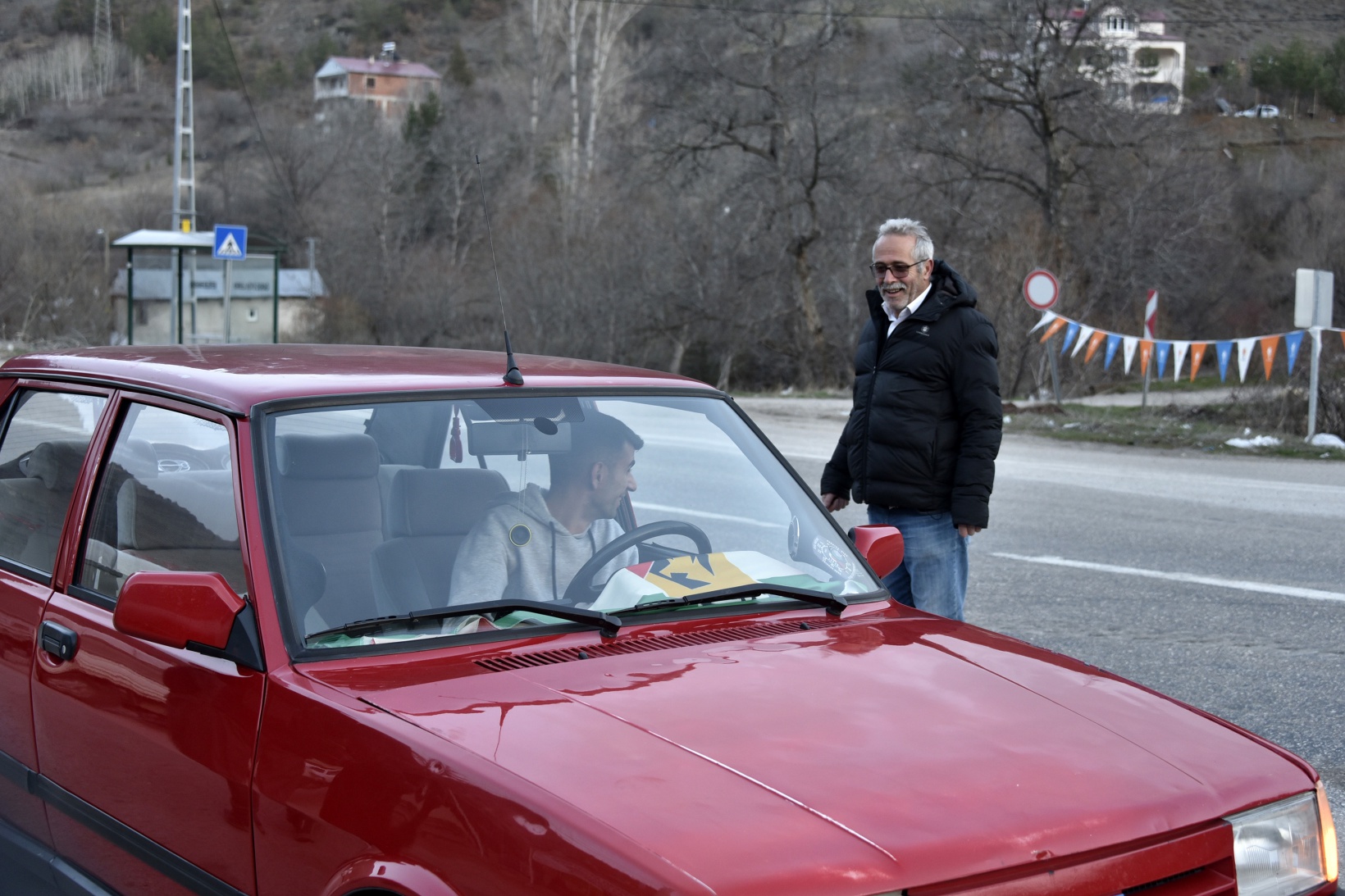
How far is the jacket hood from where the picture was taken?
5.04 m

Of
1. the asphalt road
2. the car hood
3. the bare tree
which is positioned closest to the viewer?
the car hood

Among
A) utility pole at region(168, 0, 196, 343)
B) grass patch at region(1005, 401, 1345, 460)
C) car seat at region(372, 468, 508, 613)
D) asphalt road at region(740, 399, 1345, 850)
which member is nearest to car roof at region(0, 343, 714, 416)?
car seat at region(372, 468, 508, 613)

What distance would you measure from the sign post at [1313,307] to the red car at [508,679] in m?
16.4

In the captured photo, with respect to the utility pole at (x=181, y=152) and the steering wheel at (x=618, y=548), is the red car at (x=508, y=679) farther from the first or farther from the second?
the utility pole at (x=181, y=152)

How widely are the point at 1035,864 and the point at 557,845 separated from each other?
2.40 ft

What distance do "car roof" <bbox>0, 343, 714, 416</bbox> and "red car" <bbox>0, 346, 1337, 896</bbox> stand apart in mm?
16

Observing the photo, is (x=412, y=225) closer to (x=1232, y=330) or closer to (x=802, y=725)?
(x=1232, y=330)

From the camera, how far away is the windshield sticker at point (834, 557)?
3.43 metres

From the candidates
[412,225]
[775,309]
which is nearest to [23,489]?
[775,309]

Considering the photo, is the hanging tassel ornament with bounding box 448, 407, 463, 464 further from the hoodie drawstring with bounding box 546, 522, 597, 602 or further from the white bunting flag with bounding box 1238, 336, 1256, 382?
the white bunting flag with bounding box 1238, 336, 1256, 382

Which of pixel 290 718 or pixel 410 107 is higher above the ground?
pixel 410 107

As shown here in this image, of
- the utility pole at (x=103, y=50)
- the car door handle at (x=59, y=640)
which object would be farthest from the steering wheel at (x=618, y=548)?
the utility pole at (x=103, y=50)

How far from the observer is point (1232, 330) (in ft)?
175

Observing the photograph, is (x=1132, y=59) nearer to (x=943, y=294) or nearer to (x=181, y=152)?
(x=181, y=152)
